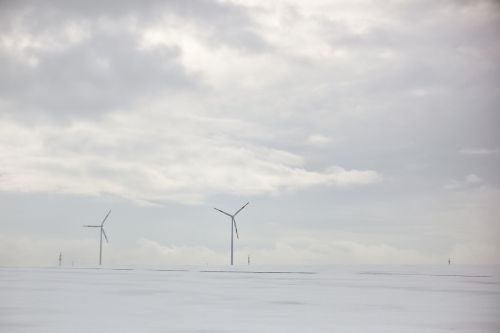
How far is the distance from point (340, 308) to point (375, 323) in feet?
31.3

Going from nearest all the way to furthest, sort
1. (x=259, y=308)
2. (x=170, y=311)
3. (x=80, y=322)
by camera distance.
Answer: (x=80, y=322)
(x=170, y=311)
(x=259, y=308)

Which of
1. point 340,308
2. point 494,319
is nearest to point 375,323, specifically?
point 494,319

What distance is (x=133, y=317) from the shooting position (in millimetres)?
32031

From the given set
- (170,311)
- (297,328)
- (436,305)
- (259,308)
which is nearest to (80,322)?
(170,311)

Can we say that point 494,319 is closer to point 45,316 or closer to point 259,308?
point 259,308

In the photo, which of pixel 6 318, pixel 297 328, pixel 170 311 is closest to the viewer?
pixel 297 328

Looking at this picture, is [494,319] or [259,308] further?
Answer: [259,308]

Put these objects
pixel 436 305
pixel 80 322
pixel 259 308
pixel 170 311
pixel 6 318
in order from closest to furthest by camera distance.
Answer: pixel 80 322 → pixel 6 318 → pixel 170 311 → pixel 259 308 → pixel 436 305

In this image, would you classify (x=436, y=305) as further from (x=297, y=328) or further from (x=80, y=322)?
(x=80, y=322)

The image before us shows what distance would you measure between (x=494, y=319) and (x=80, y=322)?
65.9 feet

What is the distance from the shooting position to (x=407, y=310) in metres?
37.1

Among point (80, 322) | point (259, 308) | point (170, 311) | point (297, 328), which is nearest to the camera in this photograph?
point (297, 328)

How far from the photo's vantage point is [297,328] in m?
27.4

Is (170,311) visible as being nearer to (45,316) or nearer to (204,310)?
(204,310)
